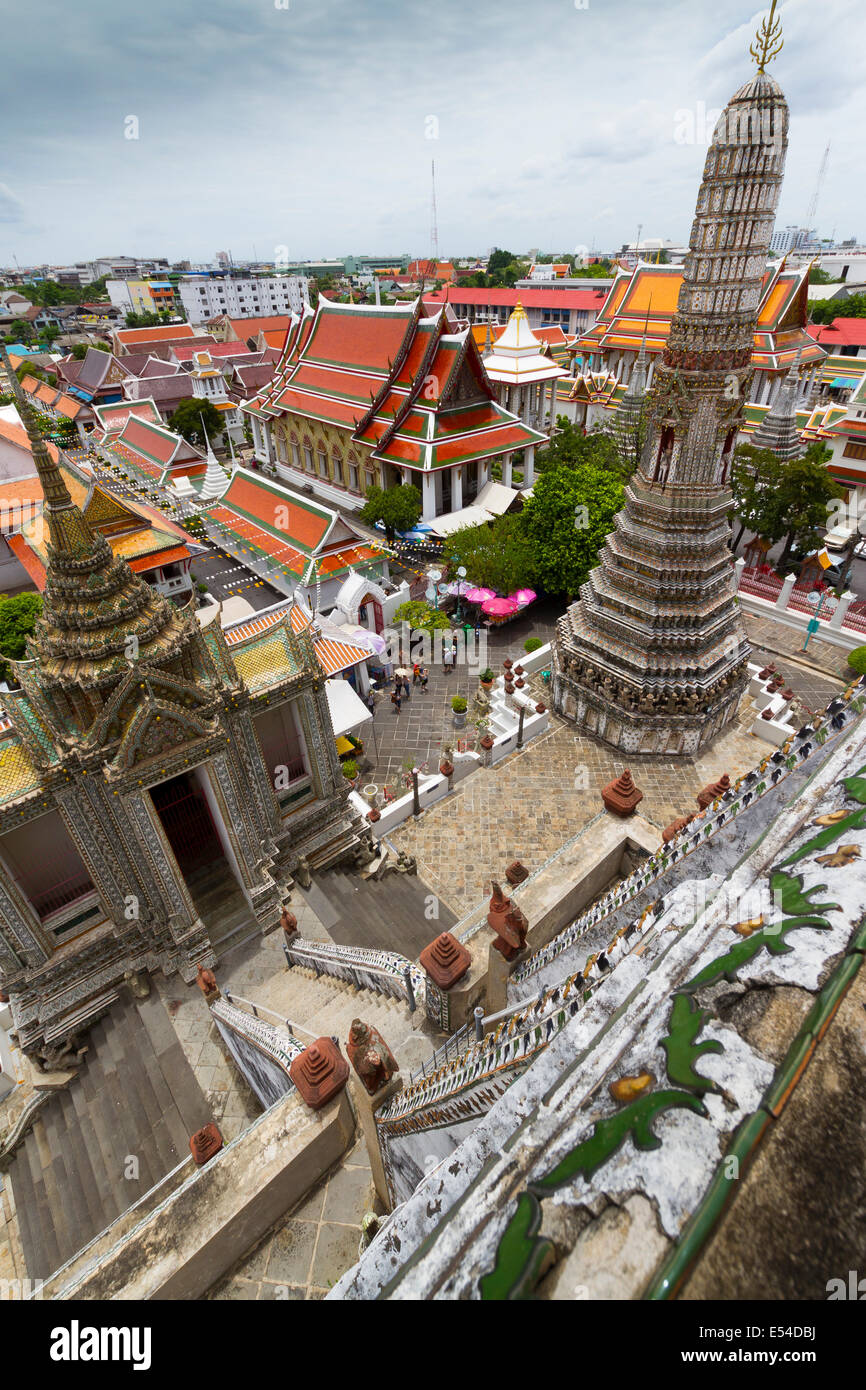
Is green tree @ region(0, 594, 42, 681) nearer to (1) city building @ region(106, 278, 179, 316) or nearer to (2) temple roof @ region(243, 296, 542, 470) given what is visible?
(2) temple roof @ region(243, 296, 542, 470)

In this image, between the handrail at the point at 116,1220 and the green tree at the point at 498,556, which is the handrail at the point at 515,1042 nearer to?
the handrail at the point at 116,1220

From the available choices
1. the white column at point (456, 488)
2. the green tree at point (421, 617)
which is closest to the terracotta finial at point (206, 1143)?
the green tree at point (421, 617)

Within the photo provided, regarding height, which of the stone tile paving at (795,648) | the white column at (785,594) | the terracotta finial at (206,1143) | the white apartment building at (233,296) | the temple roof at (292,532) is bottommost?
the stone tile paving at (795,648)

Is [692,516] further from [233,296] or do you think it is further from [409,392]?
[233,296]

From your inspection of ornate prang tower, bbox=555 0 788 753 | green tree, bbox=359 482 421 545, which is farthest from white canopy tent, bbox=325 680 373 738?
green tree, bbox=359 482 421 545

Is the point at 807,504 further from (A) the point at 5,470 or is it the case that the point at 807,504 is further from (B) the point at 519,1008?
(A) the point at 5,470

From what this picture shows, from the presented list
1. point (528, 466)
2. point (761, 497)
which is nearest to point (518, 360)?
point (528, 466)
